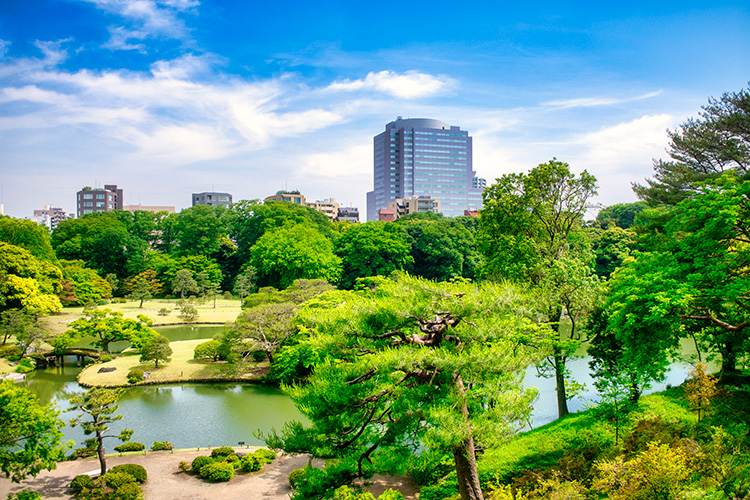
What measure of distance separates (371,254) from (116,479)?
1174 inches

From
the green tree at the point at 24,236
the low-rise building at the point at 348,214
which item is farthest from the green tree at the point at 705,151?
the low-rise building at the point at 348,214

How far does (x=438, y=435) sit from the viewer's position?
6531 mm

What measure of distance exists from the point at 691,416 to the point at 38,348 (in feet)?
90.3

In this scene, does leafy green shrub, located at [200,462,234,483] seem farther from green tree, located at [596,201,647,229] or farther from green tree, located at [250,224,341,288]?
green tree, located at [596,201,647,229]

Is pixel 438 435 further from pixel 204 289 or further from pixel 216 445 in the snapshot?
pixel 204 289

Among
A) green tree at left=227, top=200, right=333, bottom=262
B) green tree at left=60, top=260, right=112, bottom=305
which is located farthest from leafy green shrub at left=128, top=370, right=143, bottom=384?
green tree at left=227, top=200, right=333, bottom=262

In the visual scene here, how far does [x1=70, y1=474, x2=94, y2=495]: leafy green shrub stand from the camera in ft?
36.5

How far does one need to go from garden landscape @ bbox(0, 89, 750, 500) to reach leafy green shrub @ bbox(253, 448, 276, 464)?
0.21 ft

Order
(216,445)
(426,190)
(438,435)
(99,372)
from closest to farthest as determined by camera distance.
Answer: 1. (438,435)
2. (216,445)
3. (99,372)
4. (426,190)

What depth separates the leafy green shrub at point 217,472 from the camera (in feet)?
39.2

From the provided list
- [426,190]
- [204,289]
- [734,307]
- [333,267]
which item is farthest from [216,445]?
[426,190]

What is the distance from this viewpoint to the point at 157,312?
1423 inches

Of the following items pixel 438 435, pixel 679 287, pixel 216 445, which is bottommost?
pixel 216 445

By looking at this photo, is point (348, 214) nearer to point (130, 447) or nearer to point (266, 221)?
point (266, 221)
